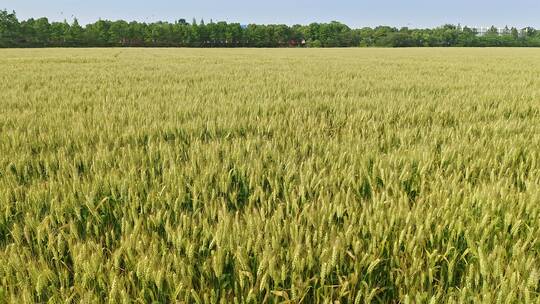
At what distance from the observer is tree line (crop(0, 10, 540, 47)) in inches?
3135

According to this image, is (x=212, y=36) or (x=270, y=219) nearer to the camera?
(x=270, y=219)

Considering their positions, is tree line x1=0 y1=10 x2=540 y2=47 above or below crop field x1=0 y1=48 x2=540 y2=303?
above

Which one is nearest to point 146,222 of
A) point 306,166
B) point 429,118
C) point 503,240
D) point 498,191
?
point 306,166

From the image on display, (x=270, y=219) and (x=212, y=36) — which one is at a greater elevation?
(x=212, y=36)

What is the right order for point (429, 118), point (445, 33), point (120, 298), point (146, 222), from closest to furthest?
1. point (120, 298)
2. point (146, 222)
3. point (429, 118)
4. point (445, 33)

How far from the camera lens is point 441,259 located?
3.96 feet

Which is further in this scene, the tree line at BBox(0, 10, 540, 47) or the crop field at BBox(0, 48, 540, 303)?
the tree line at BBox(0, 10, 540, 47)

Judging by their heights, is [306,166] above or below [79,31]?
below

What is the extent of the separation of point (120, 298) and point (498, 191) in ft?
5.30

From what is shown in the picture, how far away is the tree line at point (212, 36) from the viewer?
79.6 metres

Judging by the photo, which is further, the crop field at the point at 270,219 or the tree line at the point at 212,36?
the tree line at the point at 212,36

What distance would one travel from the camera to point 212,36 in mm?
95688

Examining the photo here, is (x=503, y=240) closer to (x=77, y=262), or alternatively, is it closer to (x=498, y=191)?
(x=498, y=191)

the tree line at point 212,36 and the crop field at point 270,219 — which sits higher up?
the tree line at point 212,36
